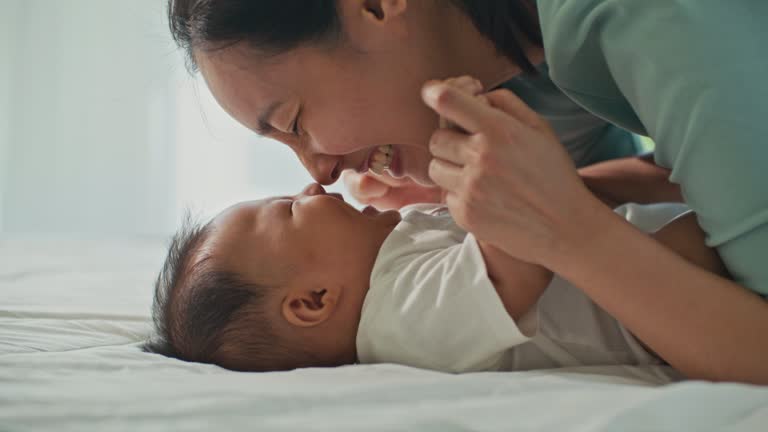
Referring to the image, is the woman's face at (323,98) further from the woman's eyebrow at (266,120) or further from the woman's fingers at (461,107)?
the woman's fingers at (461,107)

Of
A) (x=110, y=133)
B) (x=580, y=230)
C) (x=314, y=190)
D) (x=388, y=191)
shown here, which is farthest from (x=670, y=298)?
(x=110, y=133)

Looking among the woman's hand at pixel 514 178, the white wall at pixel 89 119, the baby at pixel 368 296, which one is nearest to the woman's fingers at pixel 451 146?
the woman's hand at pixel 514 178

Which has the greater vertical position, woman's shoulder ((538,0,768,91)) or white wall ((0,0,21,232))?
woman's shoulder ((538,0,768,91))

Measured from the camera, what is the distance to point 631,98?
36.9 inches

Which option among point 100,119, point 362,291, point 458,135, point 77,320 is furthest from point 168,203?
point 458,135

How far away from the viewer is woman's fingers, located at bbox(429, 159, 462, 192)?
2.89 ft

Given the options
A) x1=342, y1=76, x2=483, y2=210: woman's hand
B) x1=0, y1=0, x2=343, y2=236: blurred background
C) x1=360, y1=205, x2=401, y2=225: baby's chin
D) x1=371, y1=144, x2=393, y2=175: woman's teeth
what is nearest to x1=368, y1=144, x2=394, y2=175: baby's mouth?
x1=371, y1=144, x2=393, y2=175: woman's teeth

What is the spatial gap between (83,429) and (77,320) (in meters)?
0.59

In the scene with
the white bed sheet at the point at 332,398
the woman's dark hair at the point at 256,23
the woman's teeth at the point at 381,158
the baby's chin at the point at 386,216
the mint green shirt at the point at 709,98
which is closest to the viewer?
the white bed sheet at the point at 332,398

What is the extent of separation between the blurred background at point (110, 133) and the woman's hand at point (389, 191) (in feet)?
5.72

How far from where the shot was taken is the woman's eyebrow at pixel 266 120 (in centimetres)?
113

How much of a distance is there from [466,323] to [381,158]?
0.47m

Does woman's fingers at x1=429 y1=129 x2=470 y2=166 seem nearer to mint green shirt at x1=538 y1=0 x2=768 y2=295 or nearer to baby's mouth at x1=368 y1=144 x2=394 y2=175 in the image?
mint green shirt at x1=538 y1=0 x2=768 y2=295

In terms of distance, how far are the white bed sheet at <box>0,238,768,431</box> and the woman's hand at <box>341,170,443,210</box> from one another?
61 cm
